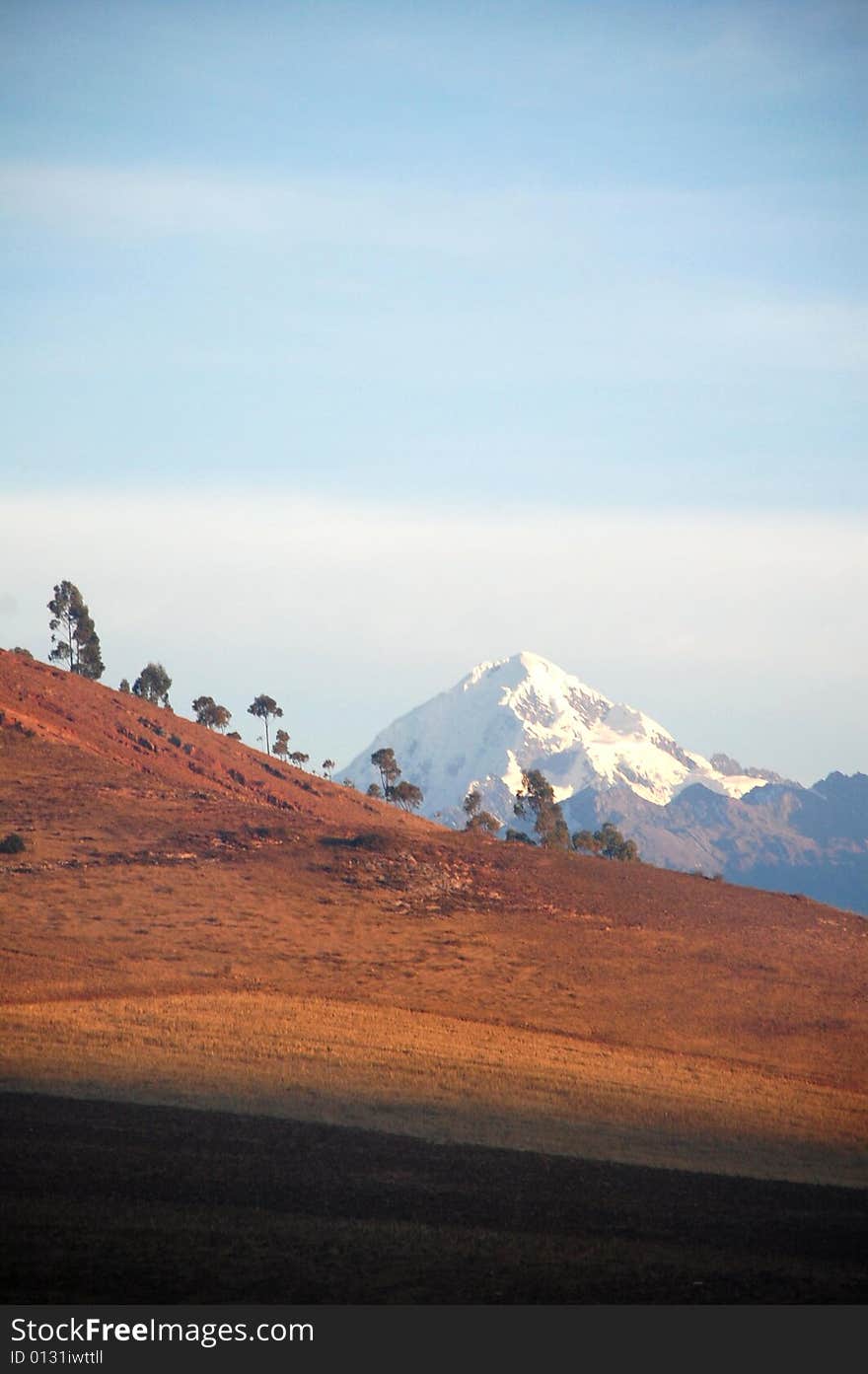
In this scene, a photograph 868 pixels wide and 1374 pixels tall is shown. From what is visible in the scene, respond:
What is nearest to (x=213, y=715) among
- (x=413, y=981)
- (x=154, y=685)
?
(x=154, y=685)

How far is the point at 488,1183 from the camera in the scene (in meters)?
34.7

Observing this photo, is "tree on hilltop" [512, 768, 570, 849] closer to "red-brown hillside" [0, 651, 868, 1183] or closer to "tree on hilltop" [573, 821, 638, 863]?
"tree on hilltop" [573, 821, 638, 863]

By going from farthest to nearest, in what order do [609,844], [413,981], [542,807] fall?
1. [609,844]
2. [542,807]
3. [413,981]

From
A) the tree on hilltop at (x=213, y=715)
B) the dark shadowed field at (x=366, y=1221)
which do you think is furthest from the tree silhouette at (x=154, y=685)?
the dark shadowed field at (x=366, y=1221)

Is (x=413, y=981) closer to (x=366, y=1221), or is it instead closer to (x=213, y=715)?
(x=366, y=1221)

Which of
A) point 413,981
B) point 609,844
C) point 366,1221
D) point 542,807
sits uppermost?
point 542,807

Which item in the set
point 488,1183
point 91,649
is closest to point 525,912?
point 488,1183

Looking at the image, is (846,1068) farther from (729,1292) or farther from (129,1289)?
(129,1289)

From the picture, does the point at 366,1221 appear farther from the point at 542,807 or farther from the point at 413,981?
the point at 542,807

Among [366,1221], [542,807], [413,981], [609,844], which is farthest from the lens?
[609,844]

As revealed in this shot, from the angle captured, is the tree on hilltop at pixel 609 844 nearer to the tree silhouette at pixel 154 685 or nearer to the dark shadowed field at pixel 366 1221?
the tree silhouette at pixel 154 685

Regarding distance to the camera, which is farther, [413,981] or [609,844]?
[609,844]

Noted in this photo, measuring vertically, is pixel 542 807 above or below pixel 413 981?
above

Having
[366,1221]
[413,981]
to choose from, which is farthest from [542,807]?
[366,1221]
